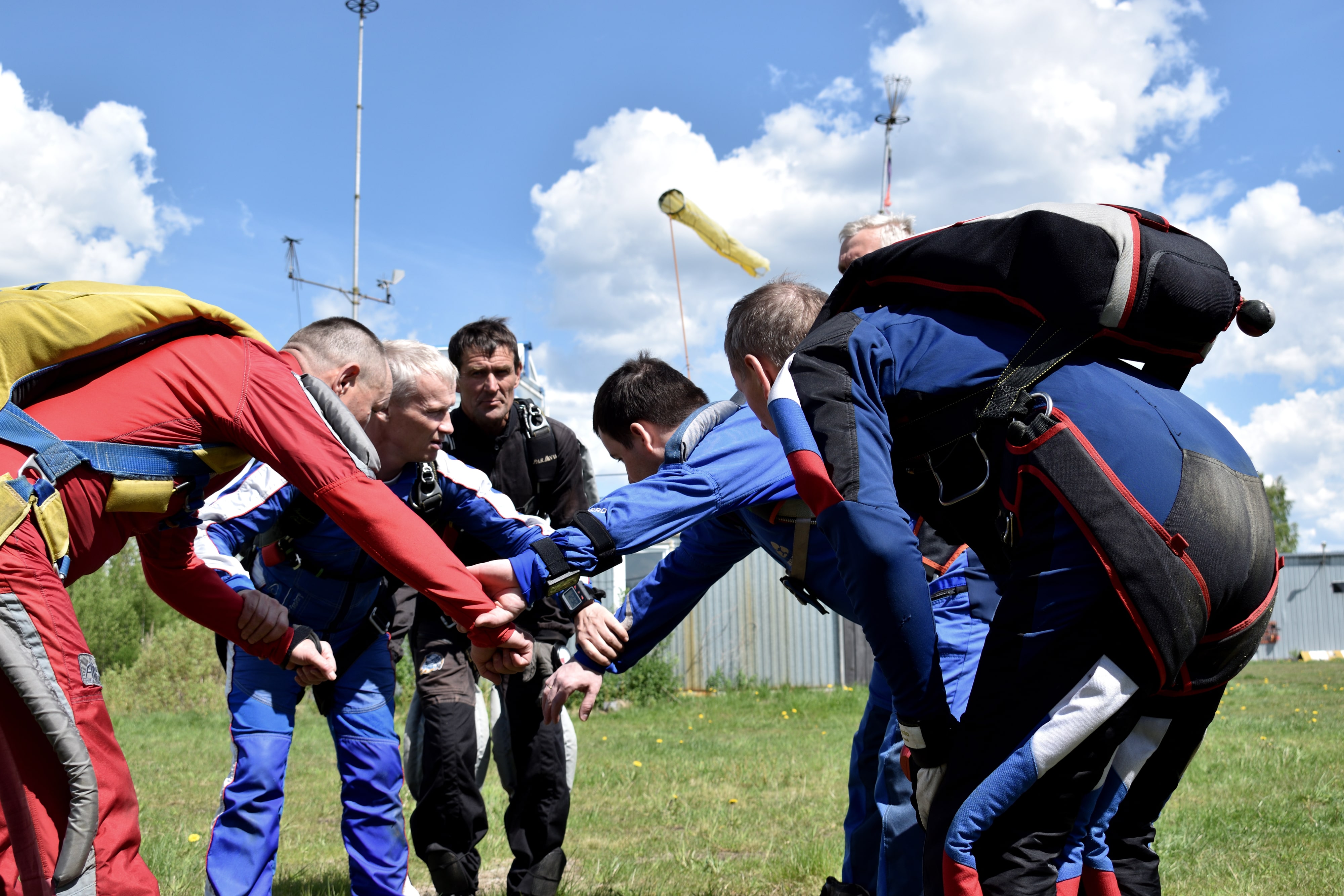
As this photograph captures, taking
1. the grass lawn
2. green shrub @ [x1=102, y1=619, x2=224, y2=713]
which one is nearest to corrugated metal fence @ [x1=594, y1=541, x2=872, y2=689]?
the grass lawn

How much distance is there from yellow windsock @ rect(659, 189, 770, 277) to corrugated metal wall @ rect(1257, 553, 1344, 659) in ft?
79.8

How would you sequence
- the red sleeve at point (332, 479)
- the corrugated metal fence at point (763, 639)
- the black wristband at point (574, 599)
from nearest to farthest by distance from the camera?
the red sleeve at point (332, 479) < the black wristband at point (574, 599) < the corrugated metal fence at point (763, 639)

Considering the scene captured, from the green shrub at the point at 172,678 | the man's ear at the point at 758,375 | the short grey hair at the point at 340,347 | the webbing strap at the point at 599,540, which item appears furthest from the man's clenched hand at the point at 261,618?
the green shrub at the point at 172,678

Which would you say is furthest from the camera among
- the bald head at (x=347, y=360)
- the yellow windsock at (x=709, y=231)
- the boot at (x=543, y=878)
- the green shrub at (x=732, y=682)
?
the green shrub at (x=732, y=682)

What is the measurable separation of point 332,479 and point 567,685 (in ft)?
3.68

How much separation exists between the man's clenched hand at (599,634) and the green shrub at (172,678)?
1294 centimetres

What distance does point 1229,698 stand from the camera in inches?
502

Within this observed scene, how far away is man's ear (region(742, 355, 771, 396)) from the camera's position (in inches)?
108

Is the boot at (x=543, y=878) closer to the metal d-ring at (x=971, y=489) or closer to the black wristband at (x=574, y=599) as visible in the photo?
the black wristband at (x=574, y=599)

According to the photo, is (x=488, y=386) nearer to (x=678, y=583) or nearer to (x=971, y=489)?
(x=678, y=583)

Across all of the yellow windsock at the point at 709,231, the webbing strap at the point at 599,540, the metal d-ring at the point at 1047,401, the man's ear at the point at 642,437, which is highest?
the yellow windsock at the point at 709,231

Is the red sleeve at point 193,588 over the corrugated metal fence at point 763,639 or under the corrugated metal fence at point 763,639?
over

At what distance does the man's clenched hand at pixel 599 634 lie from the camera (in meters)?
3.31

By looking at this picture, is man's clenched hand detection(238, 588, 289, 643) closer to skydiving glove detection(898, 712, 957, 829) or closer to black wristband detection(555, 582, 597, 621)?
Result: black wristband detection(555, 582, 597, 621)
